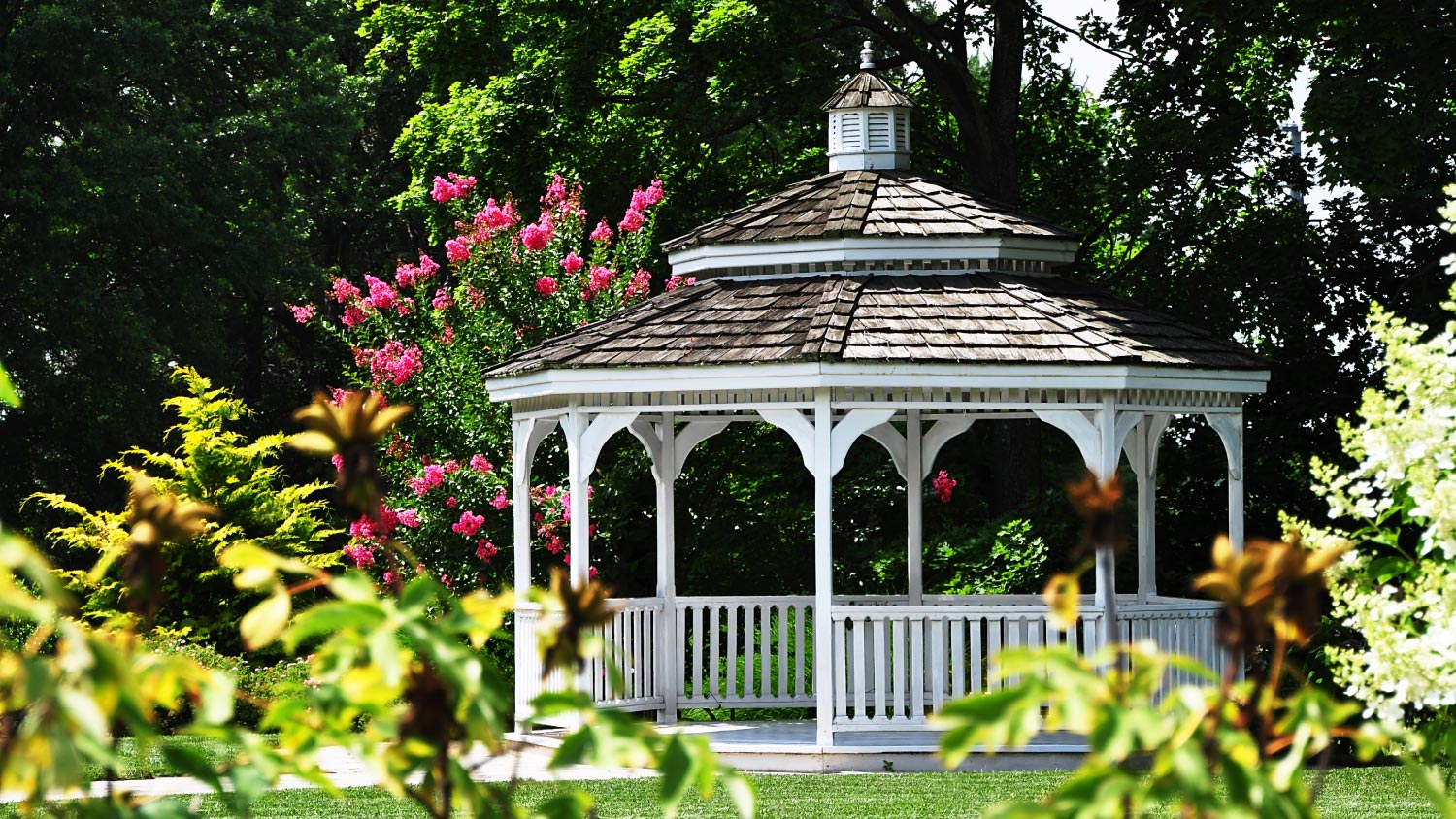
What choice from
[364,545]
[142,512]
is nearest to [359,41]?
[364,545]

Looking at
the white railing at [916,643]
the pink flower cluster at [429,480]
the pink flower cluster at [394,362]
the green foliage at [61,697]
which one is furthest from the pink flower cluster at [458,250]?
the green foliage at [61,697]

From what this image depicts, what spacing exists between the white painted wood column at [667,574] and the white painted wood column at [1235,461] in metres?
4.12

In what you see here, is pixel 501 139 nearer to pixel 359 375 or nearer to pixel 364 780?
pixel 359 375

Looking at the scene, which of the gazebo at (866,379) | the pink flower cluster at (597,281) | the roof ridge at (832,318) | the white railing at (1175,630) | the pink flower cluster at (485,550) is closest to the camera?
the roof ridge at (832,318)

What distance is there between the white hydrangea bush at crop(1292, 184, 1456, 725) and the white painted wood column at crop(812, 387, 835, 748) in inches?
265

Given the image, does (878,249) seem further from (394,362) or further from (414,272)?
(414,272)

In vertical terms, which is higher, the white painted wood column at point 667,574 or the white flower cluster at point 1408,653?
the white flower cluster at point 1408,653

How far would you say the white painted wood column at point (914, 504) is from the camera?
14219 mm

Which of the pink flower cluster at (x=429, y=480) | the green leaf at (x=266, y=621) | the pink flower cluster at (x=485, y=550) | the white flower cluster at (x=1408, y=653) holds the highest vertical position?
the green leaf at (x=266, y=621)

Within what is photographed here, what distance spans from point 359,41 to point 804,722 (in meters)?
24.3

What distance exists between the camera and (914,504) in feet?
47.0

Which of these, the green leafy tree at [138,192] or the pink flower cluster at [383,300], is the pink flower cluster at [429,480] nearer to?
the pink flower cluster at [383,300]

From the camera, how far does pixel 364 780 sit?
12.0m

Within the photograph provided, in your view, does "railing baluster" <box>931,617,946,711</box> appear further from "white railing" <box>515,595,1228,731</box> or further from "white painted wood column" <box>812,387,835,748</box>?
"white painted wood column" <box>812,387,835,748</box>
